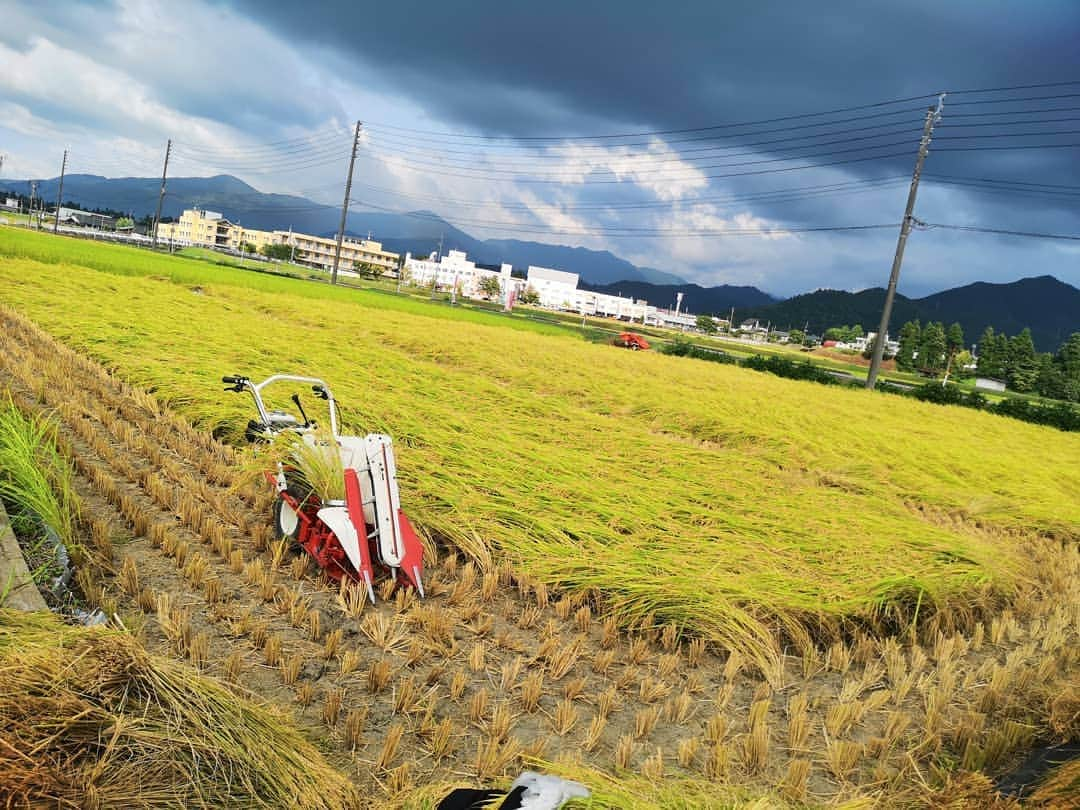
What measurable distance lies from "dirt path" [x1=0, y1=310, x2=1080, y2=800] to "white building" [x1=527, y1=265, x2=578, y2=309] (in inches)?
4914

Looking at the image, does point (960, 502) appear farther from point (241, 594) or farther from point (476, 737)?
point (241, 594)

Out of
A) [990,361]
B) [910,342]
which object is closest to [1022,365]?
[990,361]

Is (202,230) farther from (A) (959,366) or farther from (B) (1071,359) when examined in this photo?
(B) (1071,359)

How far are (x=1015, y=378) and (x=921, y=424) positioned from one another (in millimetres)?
56869

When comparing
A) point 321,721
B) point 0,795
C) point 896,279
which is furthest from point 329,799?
point 896,279

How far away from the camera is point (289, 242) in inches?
4702

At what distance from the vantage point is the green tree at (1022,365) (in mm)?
55844

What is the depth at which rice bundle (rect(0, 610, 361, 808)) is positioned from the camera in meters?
1.27

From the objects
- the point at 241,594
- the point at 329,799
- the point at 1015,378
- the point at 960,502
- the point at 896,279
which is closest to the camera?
the point at 329,799

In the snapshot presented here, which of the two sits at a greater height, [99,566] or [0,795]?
[0,795]

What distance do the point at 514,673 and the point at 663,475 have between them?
3.26m

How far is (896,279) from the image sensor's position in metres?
21.3

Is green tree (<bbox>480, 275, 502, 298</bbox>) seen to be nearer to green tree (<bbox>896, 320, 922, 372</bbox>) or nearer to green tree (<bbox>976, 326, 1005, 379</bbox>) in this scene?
green tree (<bbox>896, 320, 922, 372</bbox>)

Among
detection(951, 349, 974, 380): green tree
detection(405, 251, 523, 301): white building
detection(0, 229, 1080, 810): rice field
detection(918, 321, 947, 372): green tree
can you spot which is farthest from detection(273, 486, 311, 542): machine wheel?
detection(405, 251, 523, 301): white building
